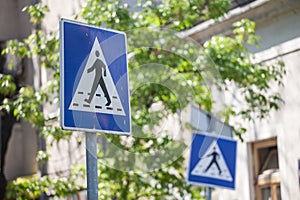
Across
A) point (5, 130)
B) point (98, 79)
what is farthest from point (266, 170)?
point (98, 79)

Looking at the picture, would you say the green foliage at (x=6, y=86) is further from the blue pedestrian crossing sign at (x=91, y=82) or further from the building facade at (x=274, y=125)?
the blue pedestrian crossing sign at (x=91, y=82)

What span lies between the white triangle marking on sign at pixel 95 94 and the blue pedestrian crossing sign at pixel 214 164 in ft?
15.9

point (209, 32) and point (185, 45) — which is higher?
point (209, 32)

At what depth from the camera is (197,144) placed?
1005 cm

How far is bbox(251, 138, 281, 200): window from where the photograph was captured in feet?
53.3

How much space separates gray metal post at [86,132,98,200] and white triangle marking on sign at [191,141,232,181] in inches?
212

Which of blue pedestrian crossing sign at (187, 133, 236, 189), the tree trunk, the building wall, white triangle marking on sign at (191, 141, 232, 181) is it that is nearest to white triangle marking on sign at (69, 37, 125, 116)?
blue pedestrian crossing sign at (187, 133, 236, 189)

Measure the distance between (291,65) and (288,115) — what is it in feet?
2.44

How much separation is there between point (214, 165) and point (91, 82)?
5.57 meters

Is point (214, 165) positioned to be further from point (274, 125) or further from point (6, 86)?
point (274, 125)

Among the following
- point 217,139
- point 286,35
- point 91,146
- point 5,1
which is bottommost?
point 91,146

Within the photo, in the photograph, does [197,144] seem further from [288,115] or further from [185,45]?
[288,115]

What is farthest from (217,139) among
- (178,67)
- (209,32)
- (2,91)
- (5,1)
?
(5,1)

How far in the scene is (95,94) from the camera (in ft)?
18.4
